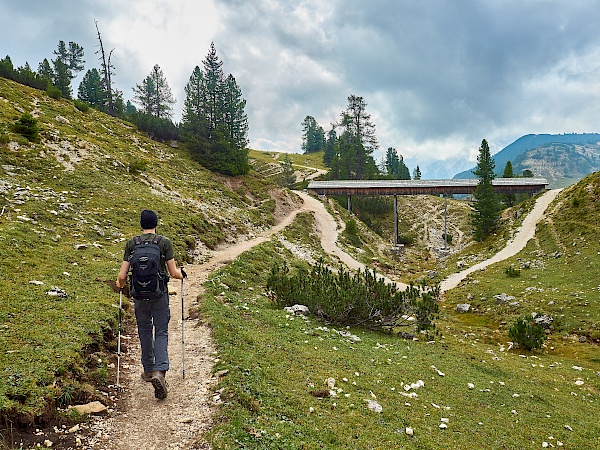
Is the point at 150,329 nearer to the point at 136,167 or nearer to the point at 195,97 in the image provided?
the point at 136,167

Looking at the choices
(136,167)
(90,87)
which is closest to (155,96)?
(90,87)

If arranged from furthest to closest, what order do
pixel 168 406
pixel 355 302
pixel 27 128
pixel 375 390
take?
pixel 27 128 < pixel 355 302 < pixel 375 390 < pixel 168 406

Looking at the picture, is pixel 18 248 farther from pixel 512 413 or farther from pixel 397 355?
pixel 512 413

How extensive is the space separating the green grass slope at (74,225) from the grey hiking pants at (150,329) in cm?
137

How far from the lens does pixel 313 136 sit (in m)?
195

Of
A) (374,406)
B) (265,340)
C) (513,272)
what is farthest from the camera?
(513,272)

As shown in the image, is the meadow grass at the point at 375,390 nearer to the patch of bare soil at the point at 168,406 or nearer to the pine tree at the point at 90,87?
the patch of bare soil at the point at 168,406

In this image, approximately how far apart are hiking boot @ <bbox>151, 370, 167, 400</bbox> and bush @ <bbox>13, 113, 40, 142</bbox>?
3409cm

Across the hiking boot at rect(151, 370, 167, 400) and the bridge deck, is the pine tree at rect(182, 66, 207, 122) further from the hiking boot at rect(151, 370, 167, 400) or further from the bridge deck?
the hiking boot at rect(151, 370, 167, 400)

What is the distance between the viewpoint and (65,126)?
40.7 m

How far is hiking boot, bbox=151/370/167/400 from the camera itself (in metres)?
7.59

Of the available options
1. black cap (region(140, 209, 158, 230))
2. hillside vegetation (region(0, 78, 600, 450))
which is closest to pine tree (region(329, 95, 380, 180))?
hillside vegetation (region(0, 78, 600, 450))

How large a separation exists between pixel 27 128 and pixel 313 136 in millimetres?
171690

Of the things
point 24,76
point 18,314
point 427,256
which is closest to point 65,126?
point 24,76
